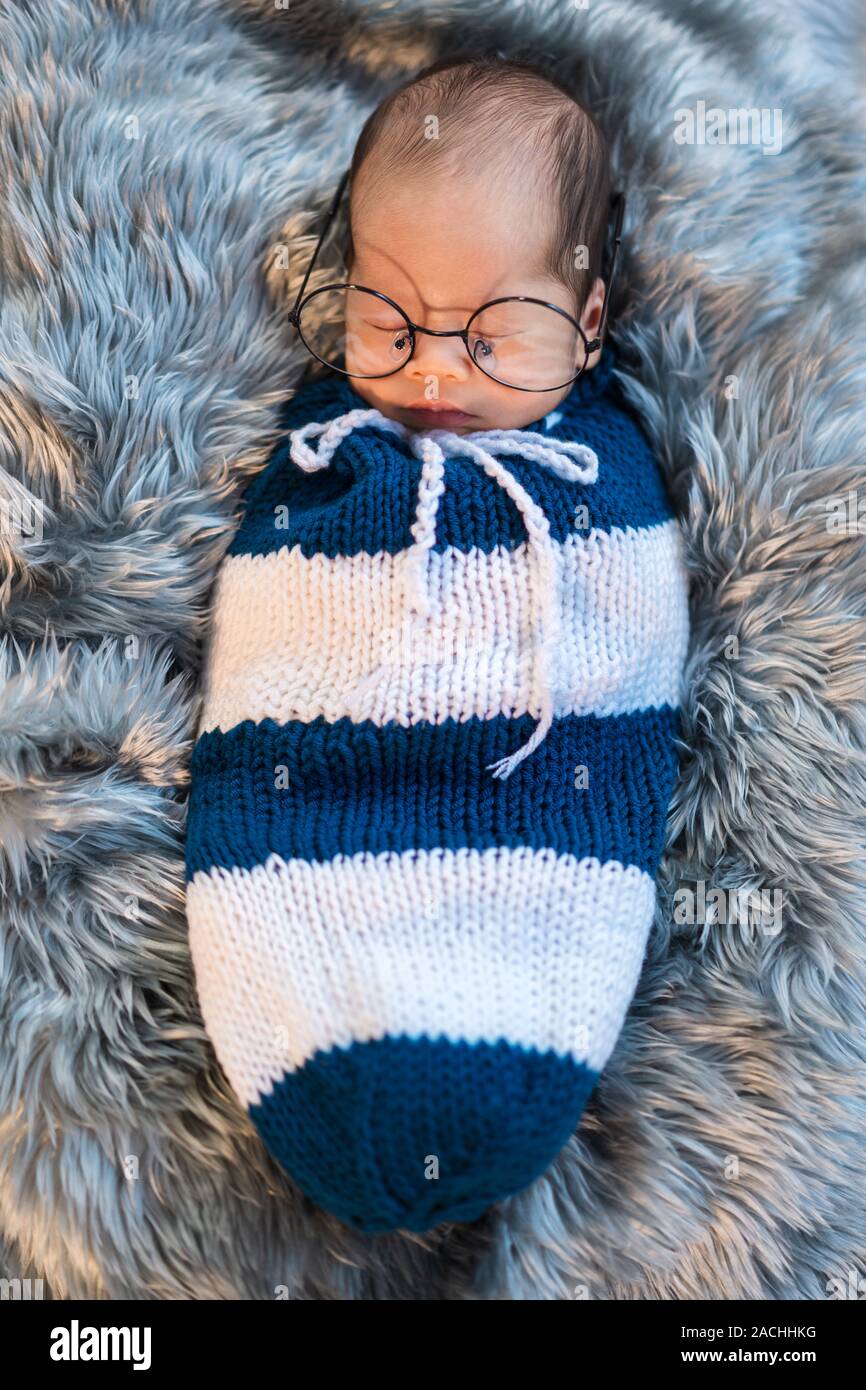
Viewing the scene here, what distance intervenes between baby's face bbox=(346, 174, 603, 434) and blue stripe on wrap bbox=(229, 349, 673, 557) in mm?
59

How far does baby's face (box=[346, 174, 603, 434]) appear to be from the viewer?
1.13 meters

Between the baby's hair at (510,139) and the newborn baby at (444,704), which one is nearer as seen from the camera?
the newborn baby at (444,704)

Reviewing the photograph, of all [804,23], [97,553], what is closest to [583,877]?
[97,553]

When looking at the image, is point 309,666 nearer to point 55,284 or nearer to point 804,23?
point 55,284

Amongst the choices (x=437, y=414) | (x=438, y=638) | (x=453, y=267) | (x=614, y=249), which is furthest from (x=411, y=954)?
(x=614, y=249)

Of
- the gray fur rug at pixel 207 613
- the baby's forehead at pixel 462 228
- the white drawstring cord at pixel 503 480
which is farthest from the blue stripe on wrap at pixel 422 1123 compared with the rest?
the baby's forehead at pixel 462 228

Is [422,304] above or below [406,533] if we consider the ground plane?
above

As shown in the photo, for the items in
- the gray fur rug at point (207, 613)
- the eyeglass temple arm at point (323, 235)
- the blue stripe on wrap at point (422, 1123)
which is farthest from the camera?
the eyeglass temple arm at point (323, 235)

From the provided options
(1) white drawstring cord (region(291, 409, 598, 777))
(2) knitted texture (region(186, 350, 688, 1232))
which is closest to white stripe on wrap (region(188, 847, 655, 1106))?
(2) knitted texture (region(186, 350, 688, 1232))

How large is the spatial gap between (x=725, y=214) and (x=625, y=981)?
32.3 inches

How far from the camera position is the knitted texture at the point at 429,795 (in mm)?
1005

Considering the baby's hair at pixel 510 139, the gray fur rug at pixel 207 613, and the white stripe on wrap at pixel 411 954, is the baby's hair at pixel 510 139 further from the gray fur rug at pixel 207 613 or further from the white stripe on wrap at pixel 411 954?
the white stripe on wrap at pixel 411 954

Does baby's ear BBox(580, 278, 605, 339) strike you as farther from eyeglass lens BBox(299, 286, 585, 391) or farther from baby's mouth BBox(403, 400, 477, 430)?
baby's mouth BBox(403, 400, 477, 430)

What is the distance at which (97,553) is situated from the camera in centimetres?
115
